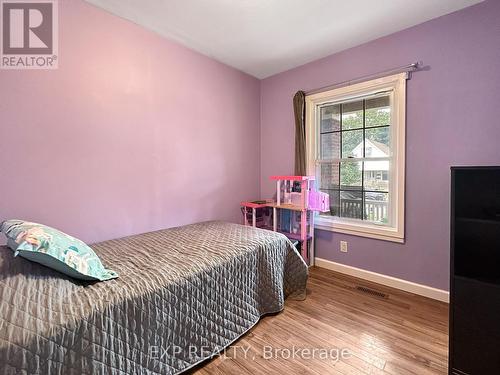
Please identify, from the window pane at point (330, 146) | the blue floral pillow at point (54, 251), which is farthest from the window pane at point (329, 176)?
the blue floral pillow at point (54, 251)

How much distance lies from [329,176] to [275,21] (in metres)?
1.67

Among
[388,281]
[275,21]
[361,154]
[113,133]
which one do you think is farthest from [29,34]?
[388,281]

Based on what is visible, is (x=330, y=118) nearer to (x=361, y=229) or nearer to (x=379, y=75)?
(x=379, y=75)

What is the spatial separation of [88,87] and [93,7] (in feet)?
2.00

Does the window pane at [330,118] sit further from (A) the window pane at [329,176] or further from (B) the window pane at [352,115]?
(A) the window pane at [329,176]

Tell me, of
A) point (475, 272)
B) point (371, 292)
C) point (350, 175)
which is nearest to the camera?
point (475, 272)

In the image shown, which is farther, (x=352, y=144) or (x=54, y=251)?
(x=352, y=144)

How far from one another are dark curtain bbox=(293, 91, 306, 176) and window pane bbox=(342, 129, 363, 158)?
1.47 ft

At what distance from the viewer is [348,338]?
1524 millimetres

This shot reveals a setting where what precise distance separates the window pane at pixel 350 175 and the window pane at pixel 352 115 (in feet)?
1.36

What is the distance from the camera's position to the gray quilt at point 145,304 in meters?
0.83

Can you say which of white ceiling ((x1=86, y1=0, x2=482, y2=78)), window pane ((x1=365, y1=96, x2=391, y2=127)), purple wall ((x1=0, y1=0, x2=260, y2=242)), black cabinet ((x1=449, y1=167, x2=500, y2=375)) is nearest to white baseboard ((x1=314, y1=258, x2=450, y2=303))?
black cabinet ((x1=449, y1=167, x2=500, y2=375))

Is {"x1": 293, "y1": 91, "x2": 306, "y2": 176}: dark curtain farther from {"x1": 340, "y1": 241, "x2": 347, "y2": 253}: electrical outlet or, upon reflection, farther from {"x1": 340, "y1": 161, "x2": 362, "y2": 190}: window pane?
{"x1": 340, "y1": 241, "x2": 347, "y2": 253}: electrical outlet

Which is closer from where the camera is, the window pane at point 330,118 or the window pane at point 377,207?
the window pane at point 377,207
